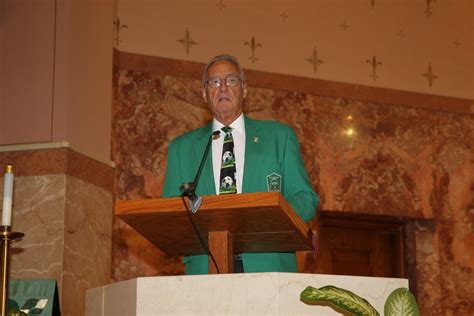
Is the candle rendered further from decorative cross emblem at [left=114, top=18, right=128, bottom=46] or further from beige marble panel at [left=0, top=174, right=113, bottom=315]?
decorative cross emblem at [left=114, top=18, right=128, bottom=46]

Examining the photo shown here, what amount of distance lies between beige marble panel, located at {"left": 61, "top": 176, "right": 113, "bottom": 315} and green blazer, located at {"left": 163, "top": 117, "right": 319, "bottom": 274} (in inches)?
67.1

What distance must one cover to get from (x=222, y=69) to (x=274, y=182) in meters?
0.47

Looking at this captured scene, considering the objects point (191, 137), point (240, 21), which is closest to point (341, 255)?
point (240, 21)

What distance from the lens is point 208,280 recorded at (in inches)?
88.0

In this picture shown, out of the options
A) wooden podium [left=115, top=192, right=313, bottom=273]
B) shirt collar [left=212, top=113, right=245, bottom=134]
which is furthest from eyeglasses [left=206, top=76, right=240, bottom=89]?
wooden podium [left=115, top=192, right=313, bottom=273]

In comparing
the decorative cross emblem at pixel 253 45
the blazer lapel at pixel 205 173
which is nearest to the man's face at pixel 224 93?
the blazer lapel at pixel 205 173

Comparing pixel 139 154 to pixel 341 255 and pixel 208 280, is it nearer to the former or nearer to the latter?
pixel 341 255

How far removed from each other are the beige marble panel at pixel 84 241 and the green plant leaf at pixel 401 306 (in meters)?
2.84

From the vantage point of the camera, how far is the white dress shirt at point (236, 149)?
9.57 ft

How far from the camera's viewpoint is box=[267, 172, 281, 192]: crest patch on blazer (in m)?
2.85

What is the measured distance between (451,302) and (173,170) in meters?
3.66

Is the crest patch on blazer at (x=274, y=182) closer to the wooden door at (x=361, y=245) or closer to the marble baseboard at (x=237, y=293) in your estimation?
the marble baseboard at (x=237, y=293)

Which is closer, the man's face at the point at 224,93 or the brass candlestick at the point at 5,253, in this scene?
the brass candlestick at the point at 5,253

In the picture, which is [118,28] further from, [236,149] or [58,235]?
[236,149]
